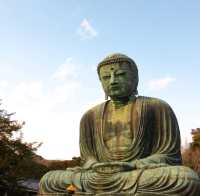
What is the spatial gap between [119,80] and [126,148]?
1402 mm

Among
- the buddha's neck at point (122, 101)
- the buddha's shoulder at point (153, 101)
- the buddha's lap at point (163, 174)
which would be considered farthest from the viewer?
the buddha's neck at point (122, 101)

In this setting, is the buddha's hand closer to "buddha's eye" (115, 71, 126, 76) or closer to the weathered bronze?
the weathered bronze

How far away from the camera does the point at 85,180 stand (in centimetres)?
822

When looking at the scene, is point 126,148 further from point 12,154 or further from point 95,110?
point 12,154

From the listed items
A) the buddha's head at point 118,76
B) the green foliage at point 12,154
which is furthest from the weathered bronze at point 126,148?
the green foliage at point 12,154

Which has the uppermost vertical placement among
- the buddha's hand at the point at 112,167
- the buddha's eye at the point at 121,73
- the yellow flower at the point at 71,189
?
the buddha's eye at the point at 121,73

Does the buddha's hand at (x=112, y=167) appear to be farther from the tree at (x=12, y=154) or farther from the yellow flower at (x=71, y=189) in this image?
the tree at (x=12, y=154)

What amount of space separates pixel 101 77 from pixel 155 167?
2506 mm

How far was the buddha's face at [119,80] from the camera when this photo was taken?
909 cm

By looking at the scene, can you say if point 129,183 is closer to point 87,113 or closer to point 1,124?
point 87,113

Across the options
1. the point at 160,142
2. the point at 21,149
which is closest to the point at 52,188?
the point at 160,142

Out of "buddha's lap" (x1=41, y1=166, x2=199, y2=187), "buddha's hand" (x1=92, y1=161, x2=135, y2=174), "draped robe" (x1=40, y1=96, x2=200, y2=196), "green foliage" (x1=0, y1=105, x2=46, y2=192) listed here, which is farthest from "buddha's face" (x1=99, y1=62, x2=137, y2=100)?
"green foliage" (x1=0, y1=105, x2=46, y2=192)

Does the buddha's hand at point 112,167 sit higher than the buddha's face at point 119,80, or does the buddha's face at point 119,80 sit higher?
the buddha's face at point 119,80

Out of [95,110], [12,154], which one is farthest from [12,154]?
[95,110]
